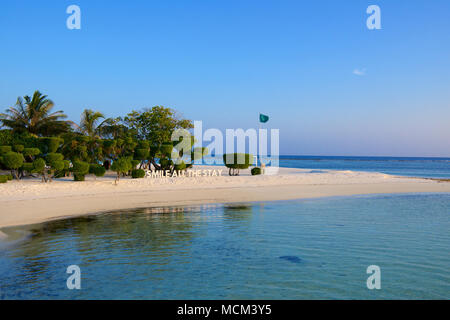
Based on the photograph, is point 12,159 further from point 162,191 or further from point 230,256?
point 230,256

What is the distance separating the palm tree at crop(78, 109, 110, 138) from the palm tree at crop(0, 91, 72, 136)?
3.93 ft

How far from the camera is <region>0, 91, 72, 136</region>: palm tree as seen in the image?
31.1 meters

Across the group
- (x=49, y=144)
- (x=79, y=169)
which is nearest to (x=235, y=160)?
(x=79, y=169)

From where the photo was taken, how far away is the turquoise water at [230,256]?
6.98 m

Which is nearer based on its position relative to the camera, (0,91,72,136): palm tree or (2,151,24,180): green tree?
(2,151,24,180): green tree

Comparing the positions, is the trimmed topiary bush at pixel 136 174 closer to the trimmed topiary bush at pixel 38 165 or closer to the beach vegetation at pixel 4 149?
the trimmed topiary bush at pixel 38 165

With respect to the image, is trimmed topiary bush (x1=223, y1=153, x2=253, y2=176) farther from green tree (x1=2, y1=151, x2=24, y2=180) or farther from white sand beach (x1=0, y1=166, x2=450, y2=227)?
green tree (x1=2, y1=151, x2=24, y2=180)

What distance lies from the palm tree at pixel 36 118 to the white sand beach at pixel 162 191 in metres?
9.23

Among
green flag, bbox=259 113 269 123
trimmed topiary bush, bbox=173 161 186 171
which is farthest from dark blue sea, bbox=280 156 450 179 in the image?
trimmed topiary bush, bbox=173 161 186 171

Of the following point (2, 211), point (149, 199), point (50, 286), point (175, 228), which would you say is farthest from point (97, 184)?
point (50, 286)

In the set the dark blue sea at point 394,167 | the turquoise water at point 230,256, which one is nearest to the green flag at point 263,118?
the turquoise water at point 230,256

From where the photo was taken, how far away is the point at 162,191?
22.3m
